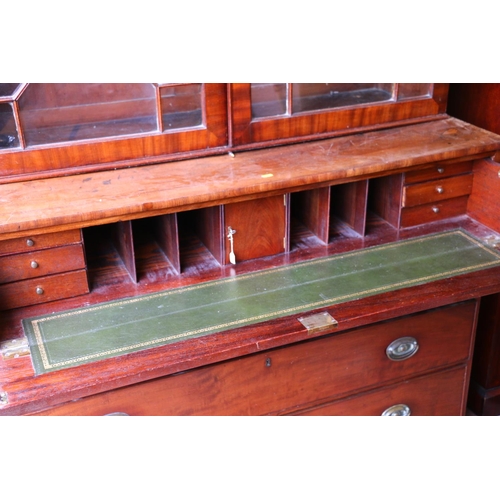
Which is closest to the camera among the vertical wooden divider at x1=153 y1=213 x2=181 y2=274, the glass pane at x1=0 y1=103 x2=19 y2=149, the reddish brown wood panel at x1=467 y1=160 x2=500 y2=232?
the glass pane at x1=0 y1=103 x2=19 y2=149

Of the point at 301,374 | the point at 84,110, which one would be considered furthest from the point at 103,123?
the point at 301,374

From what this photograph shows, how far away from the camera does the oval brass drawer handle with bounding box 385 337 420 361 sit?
223cm

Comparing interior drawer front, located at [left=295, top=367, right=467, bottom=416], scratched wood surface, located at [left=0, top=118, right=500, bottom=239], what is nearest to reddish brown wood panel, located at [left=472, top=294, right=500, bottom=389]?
interior drawer front, located at [left=295, top=367, right=467, bottom=416]

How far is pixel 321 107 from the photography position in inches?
96.1

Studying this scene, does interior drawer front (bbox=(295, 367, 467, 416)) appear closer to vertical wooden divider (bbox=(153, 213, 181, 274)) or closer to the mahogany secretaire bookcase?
the mahogany secretaire bookcase

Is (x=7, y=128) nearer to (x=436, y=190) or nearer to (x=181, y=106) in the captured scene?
(x=181, y=106)

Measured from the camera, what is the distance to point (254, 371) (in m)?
2.08

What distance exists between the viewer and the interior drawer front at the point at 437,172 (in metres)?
2.42

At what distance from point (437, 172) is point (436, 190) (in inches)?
2.4

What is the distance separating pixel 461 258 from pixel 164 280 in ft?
2.93

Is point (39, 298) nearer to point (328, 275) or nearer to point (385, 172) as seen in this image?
point (328, 275)

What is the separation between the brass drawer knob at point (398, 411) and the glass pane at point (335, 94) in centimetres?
97

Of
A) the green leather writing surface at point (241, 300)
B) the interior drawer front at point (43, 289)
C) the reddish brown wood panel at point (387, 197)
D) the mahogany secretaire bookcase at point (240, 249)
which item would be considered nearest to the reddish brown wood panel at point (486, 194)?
the mahogany secretaire bookcase at point (240, 249)

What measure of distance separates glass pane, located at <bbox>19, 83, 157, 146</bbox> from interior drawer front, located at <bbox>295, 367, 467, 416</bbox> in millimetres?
981
